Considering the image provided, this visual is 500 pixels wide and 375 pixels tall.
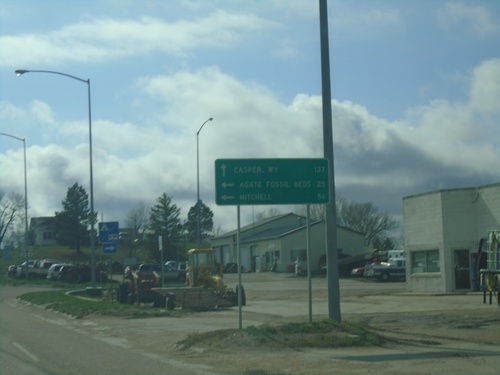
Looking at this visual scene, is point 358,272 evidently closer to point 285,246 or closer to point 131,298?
point 285,246

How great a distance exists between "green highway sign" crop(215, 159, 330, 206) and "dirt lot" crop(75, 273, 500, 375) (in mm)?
3361

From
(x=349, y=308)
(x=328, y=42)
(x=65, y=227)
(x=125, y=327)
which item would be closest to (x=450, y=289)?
(x=349, y=308)

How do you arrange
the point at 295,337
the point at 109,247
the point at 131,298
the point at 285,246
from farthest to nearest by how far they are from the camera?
the point at 285,246 < the point at 131,298 < the point at 109,247 < the point at 295,337

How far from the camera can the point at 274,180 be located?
61.7ft

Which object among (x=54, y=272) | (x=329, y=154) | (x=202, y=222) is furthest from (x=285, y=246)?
(x=329, y=154)

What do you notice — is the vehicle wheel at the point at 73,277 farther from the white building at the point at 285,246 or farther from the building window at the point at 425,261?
the building window at the point at 425,261

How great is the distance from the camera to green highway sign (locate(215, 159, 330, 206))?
18594 mm

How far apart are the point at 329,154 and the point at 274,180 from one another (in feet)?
4.87

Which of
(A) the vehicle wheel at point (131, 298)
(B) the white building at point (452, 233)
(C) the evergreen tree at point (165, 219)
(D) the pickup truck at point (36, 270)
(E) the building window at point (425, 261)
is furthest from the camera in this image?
(C) the evergreen tree at point (165, 219)

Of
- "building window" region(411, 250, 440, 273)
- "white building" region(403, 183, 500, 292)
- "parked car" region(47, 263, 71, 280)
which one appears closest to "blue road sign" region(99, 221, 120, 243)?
"white building" region(403, 183, 500, 292)

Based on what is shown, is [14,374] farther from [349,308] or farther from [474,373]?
[349,308]

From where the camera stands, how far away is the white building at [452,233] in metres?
40.0

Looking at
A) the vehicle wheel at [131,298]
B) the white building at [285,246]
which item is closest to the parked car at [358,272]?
the white building at [285,246]

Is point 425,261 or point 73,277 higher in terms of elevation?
point 425,261
